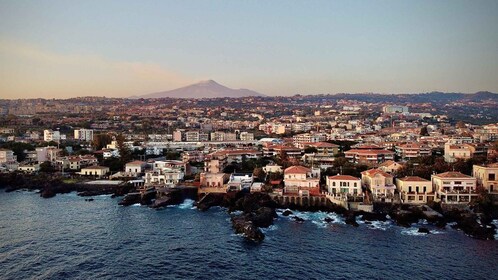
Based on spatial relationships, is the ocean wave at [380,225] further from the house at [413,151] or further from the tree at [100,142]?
the tree at [100,142]

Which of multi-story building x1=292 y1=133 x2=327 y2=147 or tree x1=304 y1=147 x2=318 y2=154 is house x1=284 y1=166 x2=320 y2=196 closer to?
tree x1=304 y1=147 x2=318 y2=154

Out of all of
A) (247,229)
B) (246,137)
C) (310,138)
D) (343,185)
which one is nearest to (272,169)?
(343,185)

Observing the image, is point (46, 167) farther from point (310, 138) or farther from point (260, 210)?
point (310, 138)

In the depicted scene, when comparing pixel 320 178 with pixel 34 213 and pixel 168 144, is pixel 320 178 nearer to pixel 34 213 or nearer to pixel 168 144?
pixel 34 213

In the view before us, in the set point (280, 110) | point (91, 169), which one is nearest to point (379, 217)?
point (91, 169)

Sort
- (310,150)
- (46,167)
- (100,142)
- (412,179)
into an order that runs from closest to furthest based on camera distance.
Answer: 1. (412,179)
2. (46,167)
3. (310,150)
4. (100,142)

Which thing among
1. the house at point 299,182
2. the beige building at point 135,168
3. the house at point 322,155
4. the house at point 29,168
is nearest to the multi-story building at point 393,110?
the house at point 322,155

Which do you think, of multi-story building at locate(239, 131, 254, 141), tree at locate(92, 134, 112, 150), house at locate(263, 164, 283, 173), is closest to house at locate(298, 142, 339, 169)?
house at locate(263, 164, 283, 173)
